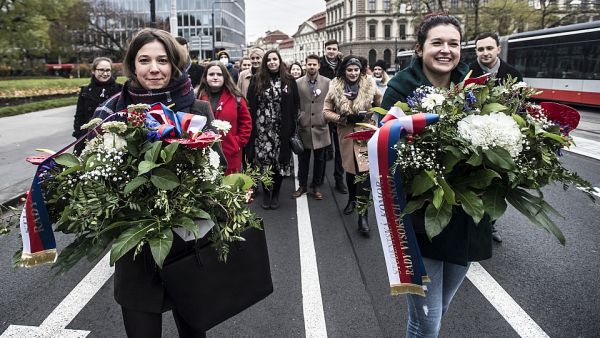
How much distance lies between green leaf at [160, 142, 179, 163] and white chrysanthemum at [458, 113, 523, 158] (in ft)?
3.88

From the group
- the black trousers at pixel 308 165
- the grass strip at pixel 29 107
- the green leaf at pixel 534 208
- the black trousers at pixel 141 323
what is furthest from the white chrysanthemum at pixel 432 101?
the grass strip at pixel 29 107

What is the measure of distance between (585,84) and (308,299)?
1793 centimetres

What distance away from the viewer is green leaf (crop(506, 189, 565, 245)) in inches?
75.5

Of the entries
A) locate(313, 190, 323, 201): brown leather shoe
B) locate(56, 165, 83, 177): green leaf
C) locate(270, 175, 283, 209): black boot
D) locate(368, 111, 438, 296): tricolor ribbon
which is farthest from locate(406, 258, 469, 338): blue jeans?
locate(313, 190, 323, 201): brown leather shoe

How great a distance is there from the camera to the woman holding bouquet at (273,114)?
6238 mm

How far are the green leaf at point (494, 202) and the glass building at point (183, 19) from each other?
4669 centimetres

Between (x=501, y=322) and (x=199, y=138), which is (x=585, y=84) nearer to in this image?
(x=501, y=322)

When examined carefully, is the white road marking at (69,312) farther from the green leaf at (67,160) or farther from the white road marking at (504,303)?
the white road marking at (504,303)

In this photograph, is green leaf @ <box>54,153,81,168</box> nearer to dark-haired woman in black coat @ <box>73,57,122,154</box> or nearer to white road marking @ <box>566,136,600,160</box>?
dark-haired woman in black coat @ <box>73,57,122,154</box>

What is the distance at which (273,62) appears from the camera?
618 cm

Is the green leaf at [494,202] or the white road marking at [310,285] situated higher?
the green leaf at [494,202]

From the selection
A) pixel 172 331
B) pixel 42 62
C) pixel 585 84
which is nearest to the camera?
pixel 172 331

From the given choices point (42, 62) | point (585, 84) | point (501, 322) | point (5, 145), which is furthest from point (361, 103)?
point (42, 62)

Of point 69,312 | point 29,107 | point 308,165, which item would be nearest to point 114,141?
point 69,312
